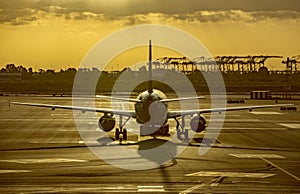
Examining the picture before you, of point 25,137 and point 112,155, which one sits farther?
point 25,137

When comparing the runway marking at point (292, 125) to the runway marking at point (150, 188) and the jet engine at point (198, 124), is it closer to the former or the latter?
the jet engine at point (198, 124)

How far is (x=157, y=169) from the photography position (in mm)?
32688

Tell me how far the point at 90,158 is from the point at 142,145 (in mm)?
8508

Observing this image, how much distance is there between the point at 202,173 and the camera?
31.2 meters

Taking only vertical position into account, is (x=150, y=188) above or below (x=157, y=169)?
below

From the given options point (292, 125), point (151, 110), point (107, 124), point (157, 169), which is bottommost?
point (157, 169)

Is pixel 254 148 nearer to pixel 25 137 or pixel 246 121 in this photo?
pixel 25 137

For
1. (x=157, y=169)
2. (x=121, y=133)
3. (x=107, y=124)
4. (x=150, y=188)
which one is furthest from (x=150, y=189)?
(x=107, y=124)

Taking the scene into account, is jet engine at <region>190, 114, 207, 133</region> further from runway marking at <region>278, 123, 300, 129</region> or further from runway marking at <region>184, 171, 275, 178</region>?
A: runway marking at <region>184, 171, 275, 178</region>

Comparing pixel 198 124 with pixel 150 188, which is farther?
pixel 198 124

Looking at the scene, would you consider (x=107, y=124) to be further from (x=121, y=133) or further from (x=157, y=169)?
(x=157, y=169)

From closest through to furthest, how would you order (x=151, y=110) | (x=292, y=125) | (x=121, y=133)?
1. (x=151, y=110)
2. (x=121, y=133)
3. (x=292, y=125)

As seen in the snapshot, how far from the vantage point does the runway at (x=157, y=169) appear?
26.9 meters

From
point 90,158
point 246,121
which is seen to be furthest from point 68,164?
point 246,121
